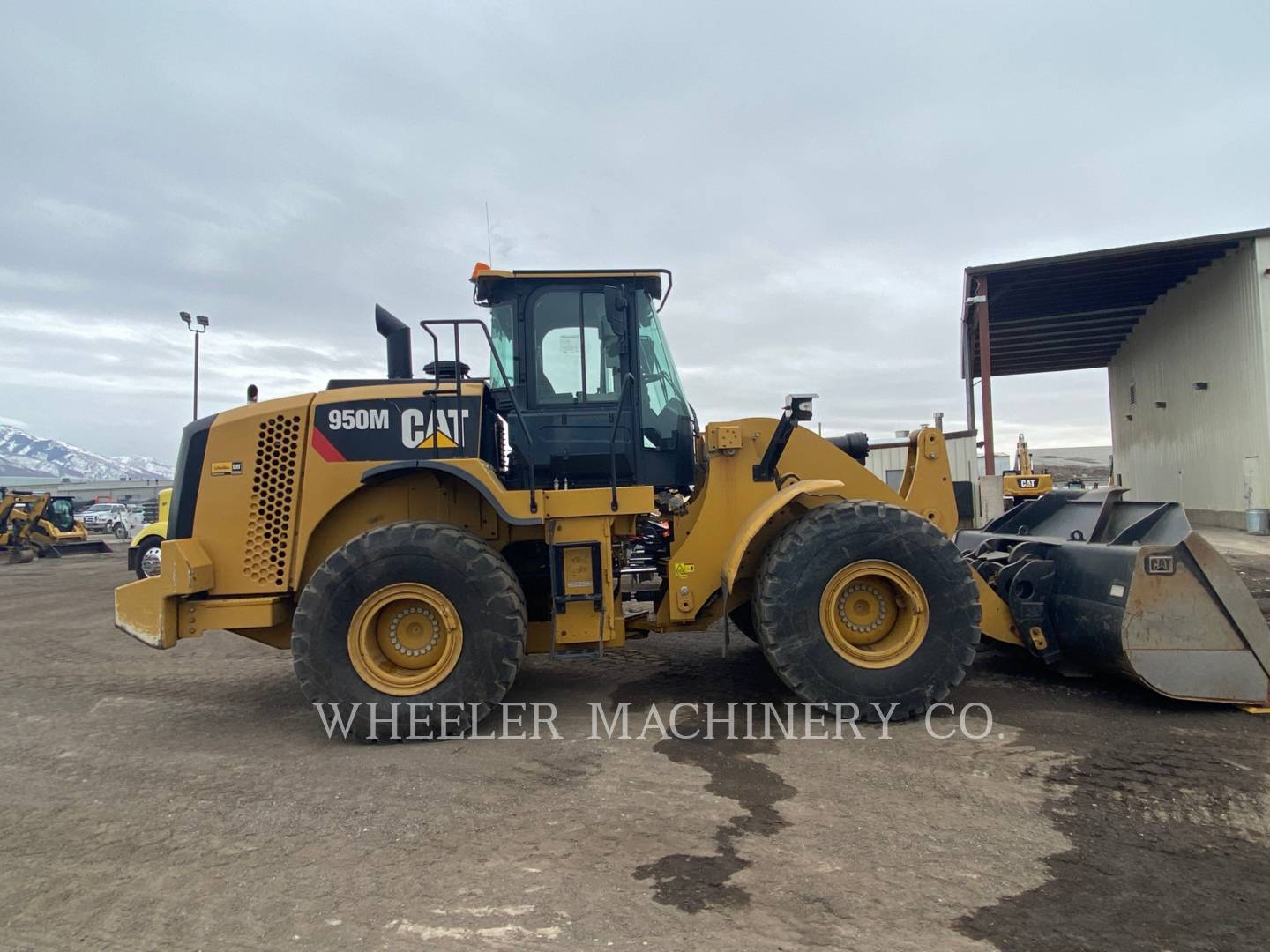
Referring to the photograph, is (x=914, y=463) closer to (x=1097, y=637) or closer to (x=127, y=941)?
(x=1097, y=637)

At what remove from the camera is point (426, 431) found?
5.07 meters

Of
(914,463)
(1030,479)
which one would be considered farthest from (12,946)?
(1030,479)

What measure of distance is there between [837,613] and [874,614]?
0.84 ft

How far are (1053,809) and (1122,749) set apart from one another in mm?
985

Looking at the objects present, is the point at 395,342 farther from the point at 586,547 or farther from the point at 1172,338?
the point at 1172,338

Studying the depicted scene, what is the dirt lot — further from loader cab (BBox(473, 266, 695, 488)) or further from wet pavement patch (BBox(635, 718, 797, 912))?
loader cab (BBox(473, 266, 695, 488))

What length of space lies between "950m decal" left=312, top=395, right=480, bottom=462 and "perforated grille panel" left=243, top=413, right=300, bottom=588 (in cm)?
20

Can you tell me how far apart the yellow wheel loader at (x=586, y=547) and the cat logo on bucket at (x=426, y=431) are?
1 cm

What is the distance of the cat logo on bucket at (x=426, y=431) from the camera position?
5066 millimetres

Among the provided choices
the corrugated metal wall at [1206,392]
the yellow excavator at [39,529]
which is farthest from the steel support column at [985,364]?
the yellow excavator at [39,529]

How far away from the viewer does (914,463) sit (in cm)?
559

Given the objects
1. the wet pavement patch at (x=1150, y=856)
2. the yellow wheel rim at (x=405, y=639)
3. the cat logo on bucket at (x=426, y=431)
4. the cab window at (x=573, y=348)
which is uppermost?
the cab window at (x=573, y=348)

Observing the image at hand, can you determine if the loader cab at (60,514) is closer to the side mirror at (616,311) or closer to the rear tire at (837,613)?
the side mirror at (616,311)

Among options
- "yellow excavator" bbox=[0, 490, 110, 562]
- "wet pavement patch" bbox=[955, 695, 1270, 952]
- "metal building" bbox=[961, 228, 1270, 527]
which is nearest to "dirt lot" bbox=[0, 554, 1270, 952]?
"wet pavement patch" bbox=[955, 695, 1270, 952]
